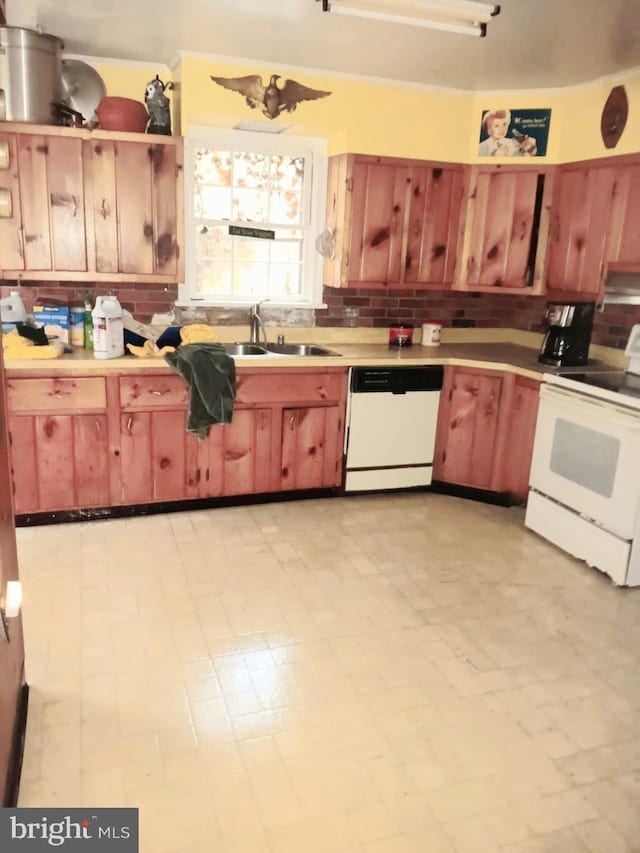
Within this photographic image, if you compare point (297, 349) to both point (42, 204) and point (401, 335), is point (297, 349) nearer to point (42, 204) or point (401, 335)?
point (401, 335)

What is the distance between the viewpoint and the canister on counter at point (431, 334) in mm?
4551

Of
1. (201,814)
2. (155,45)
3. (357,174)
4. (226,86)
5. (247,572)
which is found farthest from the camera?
(357,174)

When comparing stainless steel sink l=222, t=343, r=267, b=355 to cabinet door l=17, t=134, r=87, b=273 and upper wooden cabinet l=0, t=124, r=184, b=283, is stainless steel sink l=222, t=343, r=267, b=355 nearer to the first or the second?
upper wooden cabinet l=0, t=124, r=184, b=283

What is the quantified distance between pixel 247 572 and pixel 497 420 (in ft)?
6.13

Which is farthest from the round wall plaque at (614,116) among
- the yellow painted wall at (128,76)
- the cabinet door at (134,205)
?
the yellow painted wall at (128,76)

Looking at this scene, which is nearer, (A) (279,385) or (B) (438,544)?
(B) (438,544)

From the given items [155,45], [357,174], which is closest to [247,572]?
[357,174]

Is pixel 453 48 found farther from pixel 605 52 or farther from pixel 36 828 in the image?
pixel 36 828

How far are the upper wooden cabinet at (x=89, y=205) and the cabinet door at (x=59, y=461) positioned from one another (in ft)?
2.68

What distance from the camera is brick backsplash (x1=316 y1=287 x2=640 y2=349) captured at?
14.8ft

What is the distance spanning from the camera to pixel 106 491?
3.71 metres

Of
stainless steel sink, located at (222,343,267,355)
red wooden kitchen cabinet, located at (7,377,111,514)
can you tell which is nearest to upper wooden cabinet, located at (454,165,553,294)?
stainless steel sink, located at (222,343,267,355)

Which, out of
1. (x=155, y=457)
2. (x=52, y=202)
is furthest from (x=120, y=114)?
(x=155, y=457)

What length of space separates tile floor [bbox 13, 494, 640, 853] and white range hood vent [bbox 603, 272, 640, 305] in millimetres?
1454
